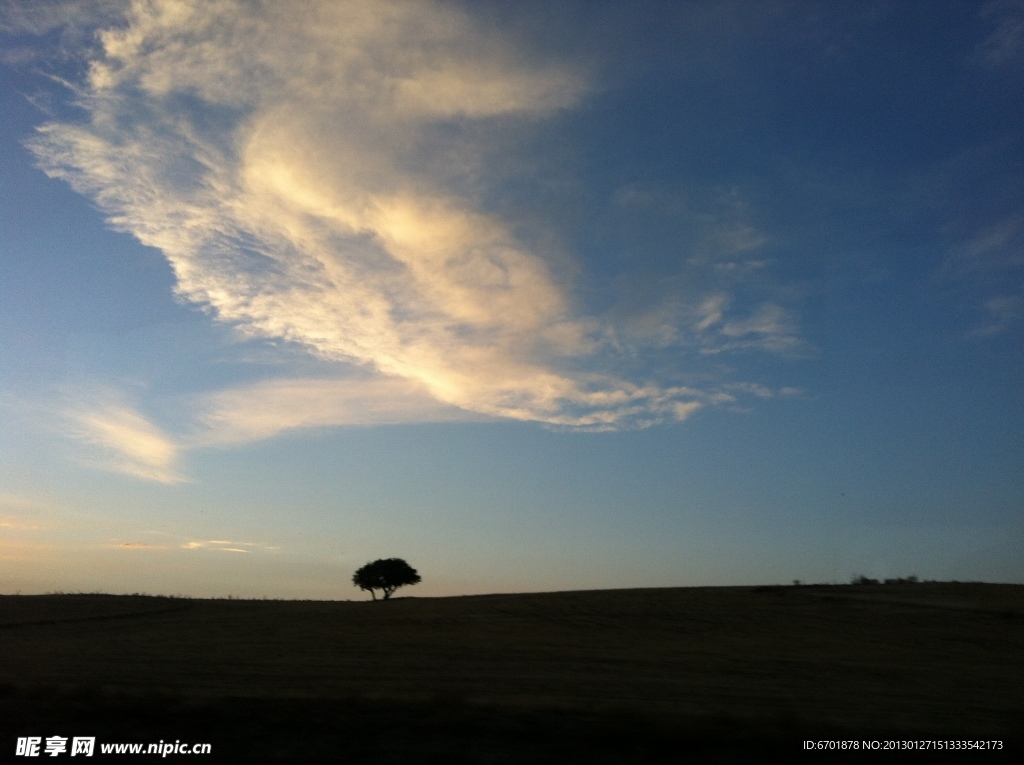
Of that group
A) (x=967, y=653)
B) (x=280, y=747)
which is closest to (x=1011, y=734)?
(x=280, y=747)

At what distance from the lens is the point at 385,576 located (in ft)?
252

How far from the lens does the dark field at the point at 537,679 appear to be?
11125 millimetres

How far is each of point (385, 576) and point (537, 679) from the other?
61681 millimetres

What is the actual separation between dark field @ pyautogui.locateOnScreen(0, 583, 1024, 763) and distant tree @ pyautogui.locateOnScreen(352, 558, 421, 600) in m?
38.4

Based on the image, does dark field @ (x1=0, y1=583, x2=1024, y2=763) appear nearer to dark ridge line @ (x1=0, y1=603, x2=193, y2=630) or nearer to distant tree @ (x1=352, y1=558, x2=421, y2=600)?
dark ridge line @ (x1=0, y1=603, x2=193, y2=630)

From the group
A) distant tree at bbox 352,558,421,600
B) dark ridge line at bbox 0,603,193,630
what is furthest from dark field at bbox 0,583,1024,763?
distant tree at bbox 352,558,421,600

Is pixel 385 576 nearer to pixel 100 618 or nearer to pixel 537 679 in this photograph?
pixel 100 618

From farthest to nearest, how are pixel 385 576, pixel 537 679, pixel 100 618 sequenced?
pixel 385 576
pixel 100 618
pixel 537 679

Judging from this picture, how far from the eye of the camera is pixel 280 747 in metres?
10.9

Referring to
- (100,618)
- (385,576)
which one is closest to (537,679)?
(100,618)

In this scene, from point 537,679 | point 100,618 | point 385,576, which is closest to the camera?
point 537,679

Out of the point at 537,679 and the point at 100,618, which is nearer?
the point at 537,679

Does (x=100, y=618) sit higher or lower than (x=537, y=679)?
higher

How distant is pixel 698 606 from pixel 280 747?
2896 centimetres
